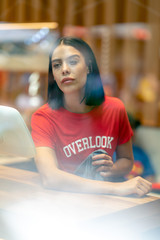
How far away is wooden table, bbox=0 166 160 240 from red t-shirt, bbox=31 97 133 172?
6 centimetres

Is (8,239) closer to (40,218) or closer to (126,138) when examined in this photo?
(40,218)

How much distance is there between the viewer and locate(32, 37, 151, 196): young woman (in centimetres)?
57

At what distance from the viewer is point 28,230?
521mm

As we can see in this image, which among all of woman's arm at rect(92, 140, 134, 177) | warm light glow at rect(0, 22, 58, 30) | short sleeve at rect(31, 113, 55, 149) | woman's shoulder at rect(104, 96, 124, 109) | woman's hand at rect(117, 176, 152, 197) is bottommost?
woman's hand at rect(117, 176, 152, 197)

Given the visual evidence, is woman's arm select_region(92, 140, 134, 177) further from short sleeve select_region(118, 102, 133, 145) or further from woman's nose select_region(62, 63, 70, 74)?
woman's nose select_region(62, 63, 70, 74)

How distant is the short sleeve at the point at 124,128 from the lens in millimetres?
592

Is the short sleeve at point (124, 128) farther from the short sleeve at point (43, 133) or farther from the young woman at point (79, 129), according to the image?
the short sleeve at point (43, 133)

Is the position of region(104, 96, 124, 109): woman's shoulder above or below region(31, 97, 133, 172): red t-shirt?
above

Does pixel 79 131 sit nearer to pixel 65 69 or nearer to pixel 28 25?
pixel 65 69

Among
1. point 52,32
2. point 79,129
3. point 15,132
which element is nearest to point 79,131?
point 79,129

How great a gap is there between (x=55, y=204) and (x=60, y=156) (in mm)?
78

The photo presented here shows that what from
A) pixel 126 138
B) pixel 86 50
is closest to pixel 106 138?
pixel 126 138

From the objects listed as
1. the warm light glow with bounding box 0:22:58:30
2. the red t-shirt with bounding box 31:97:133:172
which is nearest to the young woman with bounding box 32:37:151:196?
the red t-shirt with bounding box 31:97:133:172

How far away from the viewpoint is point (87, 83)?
57cm
